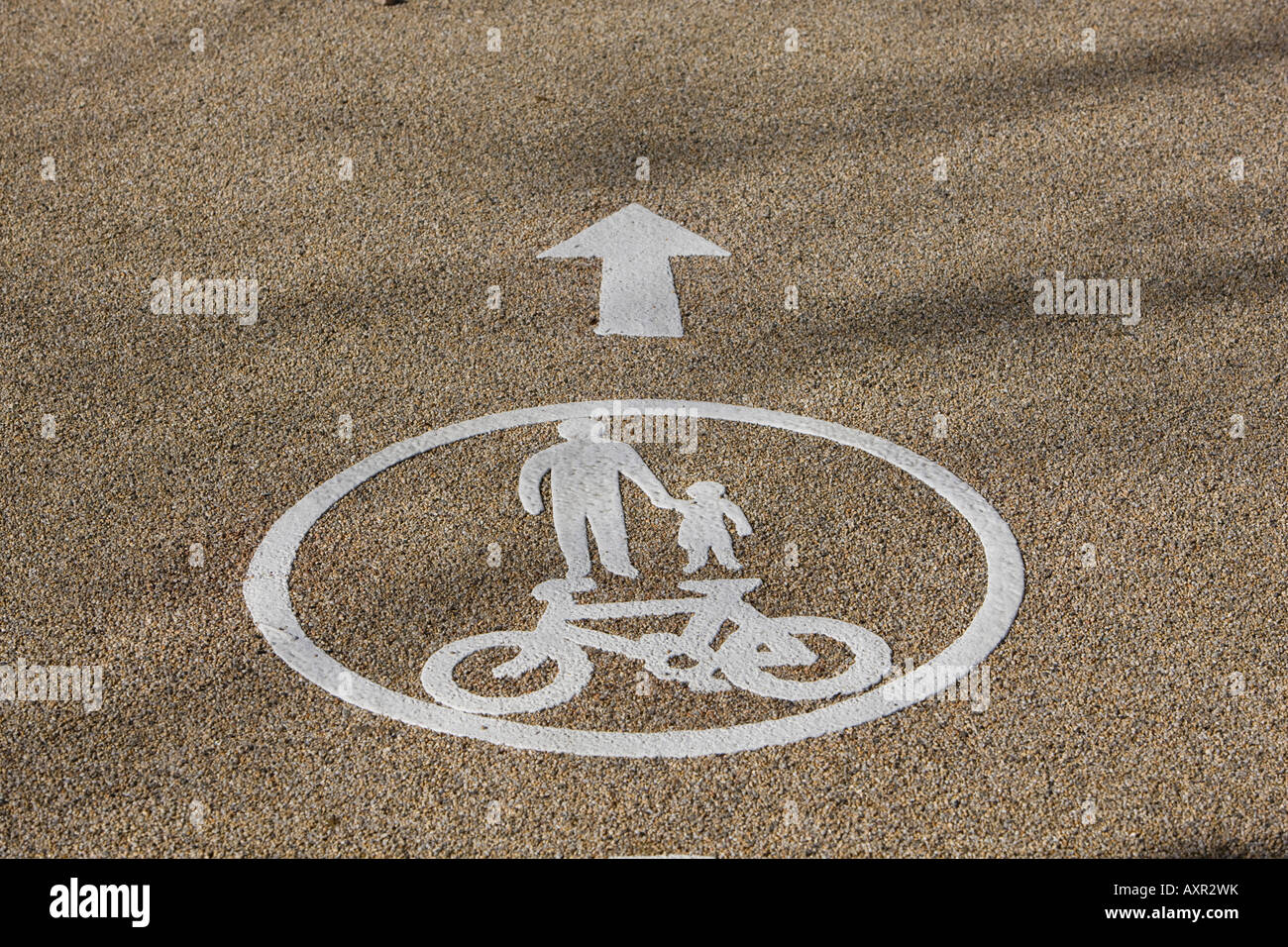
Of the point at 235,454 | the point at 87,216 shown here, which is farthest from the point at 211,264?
the point at 235,454

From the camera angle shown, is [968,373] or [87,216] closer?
[968,373]

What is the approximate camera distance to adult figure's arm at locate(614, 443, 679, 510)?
16.3 ft

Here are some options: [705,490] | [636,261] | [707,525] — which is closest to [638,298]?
[636,261]

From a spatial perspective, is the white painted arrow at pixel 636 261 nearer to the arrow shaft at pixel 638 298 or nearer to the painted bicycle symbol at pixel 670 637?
the arrow shaft at pixel 638 298

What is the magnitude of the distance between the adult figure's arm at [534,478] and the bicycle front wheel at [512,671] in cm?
69

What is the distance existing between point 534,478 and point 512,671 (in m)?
1.02

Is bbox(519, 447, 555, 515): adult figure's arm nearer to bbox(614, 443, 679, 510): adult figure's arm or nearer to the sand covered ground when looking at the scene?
the sand covered ground

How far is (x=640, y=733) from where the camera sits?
4012 millimetres

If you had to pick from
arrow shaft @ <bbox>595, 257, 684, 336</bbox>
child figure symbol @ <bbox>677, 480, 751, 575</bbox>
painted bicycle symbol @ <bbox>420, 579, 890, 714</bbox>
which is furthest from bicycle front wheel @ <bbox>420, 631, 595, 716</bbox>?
arrow shaft @ <bbox>595, 257, 684, 336</bbox>

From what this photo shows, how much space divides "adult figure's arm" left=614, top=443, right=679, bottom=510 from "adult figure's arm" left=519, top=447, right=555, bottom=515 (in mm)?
258

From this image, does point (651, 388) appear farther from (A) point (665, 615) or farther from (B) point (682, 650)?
(B) point (682, 650)

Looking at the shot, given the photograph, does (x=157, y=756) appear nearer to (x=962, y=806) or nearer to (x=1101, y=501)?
(x=962, y=806)

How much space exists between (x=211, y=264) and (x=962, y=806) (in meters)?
4.21

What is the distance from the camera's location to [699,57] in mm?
8156
